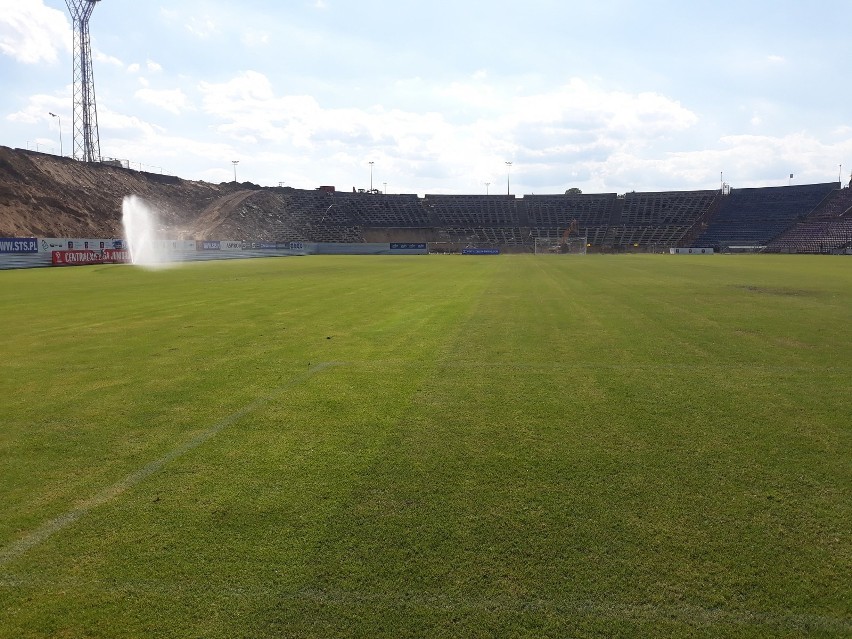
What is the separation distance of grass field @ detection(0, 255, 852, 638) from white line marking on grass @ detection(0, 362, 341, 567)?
2cm

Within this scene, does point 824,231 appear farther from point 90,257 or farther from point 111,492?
point 111,492

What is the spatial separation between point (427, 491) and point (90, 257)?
5044cm

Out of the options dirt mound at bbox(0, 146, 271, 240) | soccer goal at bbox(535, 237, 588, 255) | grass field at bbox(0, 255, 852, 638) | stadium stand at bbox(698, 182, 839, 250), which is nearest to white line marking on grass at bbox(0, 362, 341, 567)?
grass field at bbox(0, 255, 852, 638)

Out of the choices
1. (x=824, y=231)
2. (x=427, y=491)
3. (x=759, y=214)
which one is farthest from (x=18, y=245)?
(x=759, y=214)

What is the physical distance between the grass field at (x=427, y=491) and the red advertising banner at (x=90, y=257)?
134 ft

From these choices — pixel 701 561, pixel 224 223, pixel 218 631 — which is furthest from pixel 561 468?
pixel 224 223

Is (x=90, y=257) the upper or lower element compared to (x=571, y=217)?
lower

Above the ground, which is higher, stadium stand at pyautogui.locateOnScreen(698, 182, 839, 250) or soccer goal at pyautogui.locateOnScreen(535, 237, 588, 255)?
stadium stand at pyautogui.locateOnScreen(698, 182, 839, 250)

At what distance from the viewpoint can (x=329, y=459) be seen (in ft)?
15.8

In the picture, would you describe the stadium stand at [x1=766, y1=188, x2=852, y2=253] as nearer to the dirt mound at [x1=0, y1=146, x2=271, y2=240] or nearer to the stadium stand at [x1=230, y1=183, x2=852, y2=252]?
the stadium stand at [x1=230, y1=183, x2=852, y2=252]

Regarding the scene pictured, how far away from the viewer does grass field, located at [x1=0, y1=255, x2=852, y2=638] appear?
114 inches

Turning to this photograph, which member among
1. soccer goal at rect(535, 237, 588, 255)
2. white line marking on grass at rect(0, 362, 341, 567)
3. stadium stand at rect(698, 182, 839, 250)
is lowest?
white line marking on grass at rect(0, 362, 341, 567)

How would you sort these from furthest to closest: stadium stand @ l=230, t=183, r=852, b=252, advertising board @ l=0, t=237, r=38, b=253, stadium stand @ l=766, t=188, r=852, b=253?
stadium stand @ l=230, t=183, r=852, b=252, stadium stand @ l=766, t=188, r=852, b=253, advertising board @ l=0, t=237, r=38, b=253

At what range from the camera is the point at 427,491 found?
4176mm
